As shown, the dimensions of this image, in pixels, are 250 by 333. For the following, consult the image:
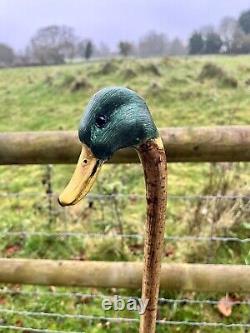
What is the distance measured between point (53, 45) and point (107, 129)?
1060 centimetres

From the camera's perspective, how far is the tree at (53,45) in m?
9.98

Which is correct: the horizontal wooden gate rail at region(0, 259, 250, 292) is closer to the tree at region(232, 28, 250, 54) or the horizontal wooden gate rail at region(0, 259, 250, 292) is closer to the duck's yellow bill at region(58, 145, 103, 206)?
the duck's yellow bill at region(58, 145, 103, 206)

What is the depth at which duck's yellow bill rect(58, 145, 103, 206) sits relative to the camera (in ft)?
2.51

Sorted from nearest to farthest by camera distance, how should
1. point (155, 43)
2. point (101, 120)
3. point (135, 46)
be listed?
point (101, 120)
point (155, 43)
point (135, 46)

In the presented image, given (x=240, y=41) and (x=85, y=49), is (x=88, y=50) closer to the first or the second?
(x=85, y=49)

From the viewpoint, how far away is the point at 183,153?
110 centimetres

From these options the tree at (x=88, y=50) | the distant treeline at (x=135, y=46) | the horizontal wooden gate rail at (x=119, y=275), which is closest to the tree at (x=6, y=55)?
the distant treeline at (x=135, y=46)

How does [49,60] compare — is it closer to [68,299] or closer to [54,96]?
[54,96]

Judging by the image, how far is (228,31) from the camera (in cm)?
192

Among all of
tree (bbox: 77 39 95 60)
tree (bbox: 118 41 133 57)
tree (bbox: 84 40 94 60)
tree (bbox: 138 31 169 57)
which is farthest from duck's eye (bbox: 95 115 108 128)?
tree (bbox: 84 40 94 60)

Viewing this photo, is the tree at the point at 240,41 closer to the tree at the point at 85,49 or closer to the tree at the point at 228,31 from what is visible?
the tree at the point at 228,31

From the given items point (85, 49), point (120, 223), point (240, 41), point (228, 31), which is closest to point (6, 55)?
point (85, 49)

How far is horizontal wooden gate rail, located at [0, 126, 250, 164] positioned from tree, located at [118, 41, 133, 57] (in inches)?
338

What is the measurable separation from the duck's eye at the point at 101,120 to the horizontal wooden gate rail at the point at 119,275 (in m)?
0.57
